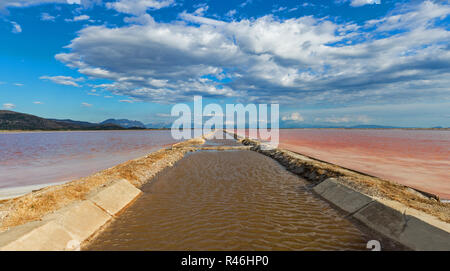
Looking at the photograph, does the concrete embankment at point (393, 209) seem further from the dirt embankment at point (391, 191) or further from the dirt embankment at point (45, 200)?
the dirt embankment at point (45, 200)

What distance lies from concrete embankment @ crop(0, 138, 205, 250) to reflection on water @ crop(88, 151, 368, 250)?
0.67 m

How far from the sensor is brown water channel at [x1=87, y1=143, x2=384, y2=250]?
7629 millimetres

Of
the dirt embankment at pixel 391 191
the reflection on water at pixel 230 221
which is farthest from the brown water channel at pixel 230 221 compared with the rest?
the dirt embankment at pixel 391 191

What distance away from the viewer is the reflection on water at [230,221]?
763cm

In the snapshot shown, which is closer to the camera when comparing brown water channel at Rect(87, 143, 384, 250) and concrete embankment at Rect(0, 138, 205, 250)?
concrete embankment at Rect(0, 138, 205, 250)

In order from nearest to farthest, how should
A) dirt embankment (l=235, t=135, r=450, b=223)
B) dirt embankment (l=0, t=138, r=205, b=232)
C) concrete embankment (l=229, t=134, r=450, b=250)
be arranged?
concrete embankment (l=229, t=134, r=450, b=250), dirt embankment (l=0, t=138, r=205, b=232), dirt embankment (l=235, t=135, r=450, b=223)

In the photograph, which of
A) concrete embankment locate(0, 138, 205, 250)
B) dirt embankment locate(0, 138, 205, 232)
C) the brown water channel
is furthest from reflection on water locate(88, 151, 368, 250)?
dirt embankment locate(0, 138, 205, 232)

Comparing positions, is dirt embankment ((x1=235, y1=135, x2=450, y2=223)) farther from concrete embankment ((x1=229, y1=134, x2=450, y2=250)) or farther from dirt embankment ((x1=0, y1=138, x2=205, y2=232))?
dirt embankment ((x1=0, y1=138, x2=205, y2=232))

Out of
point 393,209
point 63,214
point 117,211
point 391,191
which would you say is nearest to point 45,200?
point 63,214

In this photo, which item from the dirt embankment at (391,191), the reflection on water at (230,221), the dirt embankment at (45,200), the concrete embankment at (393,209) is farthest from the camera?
the dirt embankment at (391,191)

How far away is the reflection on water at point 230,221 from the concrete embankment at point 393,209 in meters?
→ 0.91

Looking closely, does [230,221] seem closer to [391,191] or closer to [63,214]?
[63,214]

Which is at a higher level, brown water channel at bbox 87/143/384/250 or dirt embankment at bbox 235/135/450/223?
dirt embankment at bbox 235/135/450/223
